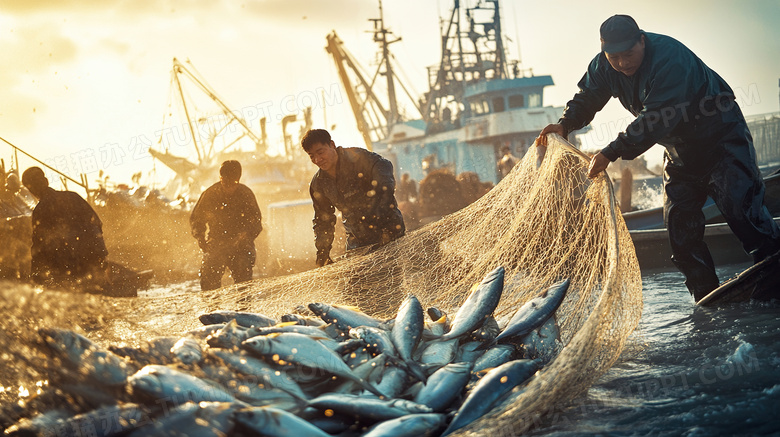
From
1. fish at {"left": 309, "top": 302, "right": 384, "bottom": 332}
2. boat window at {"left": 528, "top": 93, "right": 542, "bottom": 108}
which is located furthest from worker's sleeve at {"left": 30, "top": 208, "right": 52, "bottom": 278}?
boat window at {"left": 528, "top": 93, "right": 542, "bottom": 108}

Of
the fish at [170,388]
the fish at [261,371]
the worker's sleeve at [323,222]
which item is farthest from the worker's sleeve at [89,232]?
the fish at [170,388]

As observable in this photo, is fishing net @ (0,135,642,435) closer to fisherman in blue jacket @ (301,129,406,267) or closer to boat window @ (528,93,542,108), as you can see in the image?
fisherman in blue jacket @ (301,129,406,267)

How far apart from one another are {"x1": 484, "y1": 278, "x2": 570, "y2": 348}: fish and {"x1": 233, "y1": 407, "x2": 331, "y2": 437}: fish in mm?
1670

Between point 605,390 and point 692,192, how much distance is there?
8.10ft

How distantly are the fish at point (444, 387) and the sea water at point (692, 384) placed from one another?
46 centimetres

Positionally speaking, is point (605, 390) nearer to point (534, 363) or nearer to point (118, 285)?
point (534, 363)

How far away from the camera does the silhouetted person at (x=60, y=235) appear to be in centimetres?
671

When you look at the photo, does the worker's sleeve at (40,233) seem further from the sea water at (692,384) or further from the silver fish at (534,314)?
the sea water at (692,384)

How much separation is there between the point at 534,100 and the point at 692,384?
120ft

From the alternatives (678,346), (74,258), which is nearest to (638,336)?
(678,346)

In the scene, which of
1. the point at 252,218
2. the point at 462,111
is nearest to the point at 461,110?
the point at 462,111

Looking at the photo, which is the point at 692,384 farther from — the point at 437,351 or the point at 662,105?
the point at 662,105

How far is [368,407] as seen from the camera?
277 cm

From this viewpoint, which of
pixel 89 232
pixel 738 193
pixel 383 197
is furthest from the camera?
pixel 89 232
